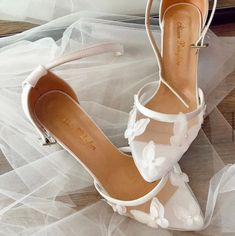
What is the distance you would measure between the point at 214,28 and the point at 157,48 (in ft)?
0.52

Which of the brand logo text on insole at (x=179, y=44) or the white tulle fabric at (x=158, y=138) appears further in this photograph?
the brand logo text on insole at (x=179, y=44)

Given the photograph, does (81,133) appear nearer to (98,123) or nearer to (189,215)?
(98,123)

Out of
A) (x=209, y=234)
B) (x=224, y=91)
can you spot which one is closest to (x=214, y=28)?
(x=224, y=91)

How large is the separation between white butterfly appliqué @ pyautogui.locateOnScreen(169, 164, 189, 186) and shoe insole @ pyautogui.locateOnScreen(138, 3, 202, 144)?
0.11 m

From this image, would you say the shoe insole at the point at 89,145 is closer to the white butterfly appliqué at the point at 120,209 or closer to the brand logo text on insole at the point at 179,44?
the white butterfly appliqué at the point at 120,209

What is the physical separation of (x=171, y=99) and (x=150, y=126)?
0.27ft

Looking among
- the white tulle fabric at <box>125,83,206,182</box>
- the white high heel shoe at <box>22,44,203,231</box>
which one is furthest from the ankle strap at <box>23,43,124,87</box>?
the white tulle fabric at <box>125,83,206,182</box>

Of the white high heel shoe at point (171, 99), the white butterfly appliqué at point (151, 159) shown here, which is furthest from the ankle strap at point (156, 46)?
the white butterfly appliqué at point (151, 159)

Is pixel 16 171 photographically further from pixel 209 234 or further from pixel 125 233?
pixel 209 234

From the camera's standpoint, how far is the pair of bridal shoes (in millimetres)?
685

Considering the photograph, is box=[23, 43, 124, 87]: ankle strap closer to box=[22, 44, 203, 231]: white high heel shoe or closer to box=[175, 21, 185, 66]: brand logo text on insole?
box=[22, 44, 203, 231]: white high heel shoe

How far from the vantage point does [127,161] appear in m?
0.76

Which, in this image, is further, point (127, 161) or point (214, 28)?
point (214, 28)

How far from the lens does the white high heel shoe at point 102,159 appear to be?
2.24 ft
